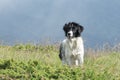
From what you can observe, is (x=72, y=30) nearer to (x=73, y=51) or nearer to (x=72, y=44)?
(x=72, y=44)

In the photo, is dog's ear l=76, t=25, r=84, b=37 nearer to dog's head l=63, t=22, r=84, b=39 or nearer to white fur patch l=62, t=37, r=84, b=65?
dog's head l=63, t=22, r=84, b=39

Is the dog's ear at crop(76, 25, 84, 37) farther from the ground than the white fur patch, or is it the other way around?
the dog's ear at crop(76, 25, 84, 37)

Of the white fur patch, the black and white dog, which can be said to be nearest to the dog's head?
the black and white dog

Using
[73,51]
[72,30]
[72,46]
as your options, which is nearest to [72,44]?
[72,46]

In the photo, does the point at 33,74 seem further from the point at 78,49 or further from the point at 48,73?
the point at 78,49

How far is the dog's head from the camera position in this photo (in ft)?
47.9

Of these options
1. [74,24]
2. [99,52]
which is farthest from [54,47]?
[74,24]

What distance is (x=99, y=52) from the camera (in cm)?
1880

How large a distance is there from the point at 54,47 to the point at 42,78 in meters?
13.1

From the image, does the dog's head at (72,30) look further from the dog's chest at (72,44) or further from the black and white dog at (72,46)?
the dog's chest at (72,44)

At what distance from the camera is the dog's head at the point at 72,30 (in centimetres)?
1461

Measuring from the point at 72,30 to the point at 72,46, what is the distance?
479 mm

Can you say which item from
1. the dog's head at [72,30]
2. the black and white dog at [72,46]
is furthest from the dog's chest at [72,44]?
the dog's head at [72,30]

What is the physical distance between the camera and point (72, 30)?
14695mm
